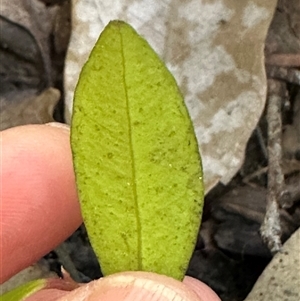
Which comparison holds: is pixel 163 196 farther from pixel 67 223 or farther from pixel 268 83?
pixel 268 83

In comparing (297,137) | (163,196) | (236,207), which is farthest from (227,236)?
(163,196)

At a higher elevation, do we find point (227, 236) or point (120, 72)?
point (120, 72)

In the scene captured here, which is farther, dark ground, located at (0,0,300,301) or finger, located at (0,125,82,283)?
dark ground, located at (0,0,300,301)

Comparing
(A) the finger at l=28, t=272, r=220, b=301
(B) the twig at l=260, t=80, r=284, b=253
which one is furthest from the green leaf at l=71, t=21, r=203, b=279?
(B) the twig at l=260, t=80, r=284, b=253

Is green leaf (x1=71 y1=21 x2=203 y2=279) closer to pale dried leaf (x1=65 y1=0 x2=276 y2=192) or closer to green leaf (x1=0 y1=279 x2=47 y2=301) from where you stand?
green leaf (x1=0 y1=279 x2=47 y2=301)

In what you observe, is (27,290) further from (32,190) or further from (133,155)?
(32,190)

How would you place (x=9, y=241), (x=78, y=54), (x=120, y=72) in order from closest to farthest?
1. (x=120, y=72)
2. (x=9, y=241)
3. (x=78, y=54)

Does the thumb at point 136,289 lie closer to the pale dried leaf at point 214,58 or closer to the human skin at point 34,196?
the human skin at point 34,196
